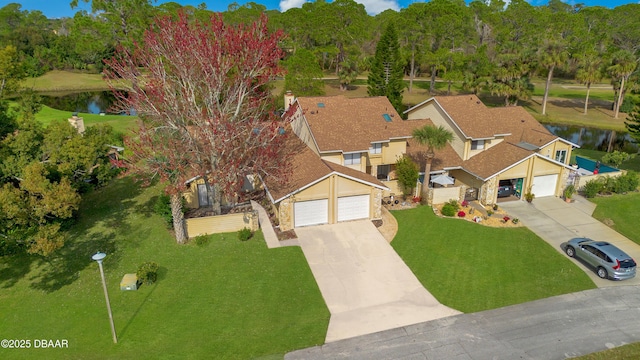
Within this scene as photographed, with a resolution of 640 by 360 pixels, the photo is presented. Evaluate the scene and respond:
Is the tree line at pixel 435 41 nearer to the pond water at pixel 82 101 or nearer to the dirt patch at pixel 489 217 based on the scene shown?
the pond water at pixel 82 101

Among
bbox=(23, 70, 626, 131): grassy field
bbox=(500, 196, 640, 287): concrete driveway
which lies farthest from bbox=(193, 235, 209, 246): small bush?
bbox=(23, 70, 626, 131): grassy field

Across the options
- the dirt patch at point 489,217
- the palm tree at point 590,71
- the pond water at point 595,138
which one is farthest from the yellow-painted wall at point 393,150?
the palm tree at point 590,71

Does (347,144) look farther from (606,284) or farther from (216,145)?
(606,284)

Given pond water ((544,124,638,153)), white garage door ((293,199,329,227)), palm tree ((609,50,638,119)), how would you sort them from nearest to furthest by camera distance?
white garage door ((293,199,329,227)) < pond water ((544,124,638,153)) < palm tree ((609,50,638,119))

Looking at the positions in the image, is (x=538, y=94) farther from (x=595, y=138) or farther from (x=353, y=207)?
(x=353, y=207)

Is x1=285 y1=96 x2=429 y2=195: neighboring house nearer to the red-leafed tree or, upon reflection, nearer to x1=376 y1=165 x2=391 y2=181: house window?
x1=376 y1=165 x2=391 y2=181: house window

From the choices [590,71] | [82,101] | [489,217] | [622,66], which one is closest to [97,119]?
[82,101]

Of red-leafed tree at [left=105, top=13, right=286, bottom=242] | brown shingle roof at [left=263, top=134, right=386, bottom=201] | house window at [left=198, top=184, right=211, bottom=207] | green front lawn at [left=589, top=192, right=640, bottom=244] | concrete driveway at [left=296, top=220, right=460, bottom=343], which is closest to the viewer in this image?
concrete driveway at [left=296, top=220, right=460, bottom=343]
